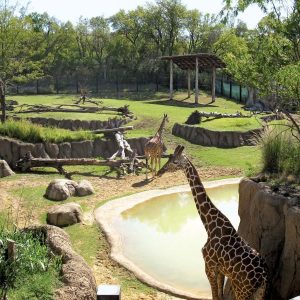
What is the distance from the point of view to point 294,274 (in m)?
5.81

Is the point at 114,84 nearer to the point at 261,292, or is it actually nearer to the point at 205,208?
the point at 205,208

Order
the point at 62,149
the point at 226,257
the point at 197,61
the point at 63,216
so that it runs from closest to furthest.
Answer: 1. the point at 226,257
2. the point at 63,216
3. the point at 62,149
4. the point at 197,61

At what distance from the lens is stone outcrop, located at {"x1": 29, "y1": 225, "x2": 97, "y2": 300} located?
583cm

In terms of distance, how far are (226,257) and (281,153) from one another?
3.22 m

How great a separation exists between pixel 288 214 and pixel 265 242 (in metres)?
0.78

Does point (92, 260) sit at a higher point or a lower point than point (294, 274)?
lower

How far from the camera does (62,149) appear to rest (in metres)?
16.9

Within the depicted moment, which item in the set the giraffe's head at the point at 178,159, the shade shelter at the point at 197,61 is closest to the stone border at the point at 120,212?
the giraffe's head at the point at 178,159

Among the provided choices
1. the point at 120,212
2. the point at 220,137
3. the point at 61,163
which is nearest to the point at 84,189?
the point at 120,212

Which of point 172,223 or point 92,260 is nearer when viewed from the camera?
point 92,260

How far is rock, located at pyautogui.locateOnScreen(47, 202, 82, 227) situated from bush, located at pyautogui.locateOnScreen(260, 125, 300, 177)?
4497 mm

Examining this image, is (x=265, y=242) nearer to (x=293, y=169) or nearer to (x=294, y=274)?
(x=294, y=274)

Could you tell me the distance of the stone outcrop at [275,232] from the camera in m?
5.88

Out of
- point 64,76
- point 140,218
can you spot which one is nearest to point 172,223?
point 140,218
